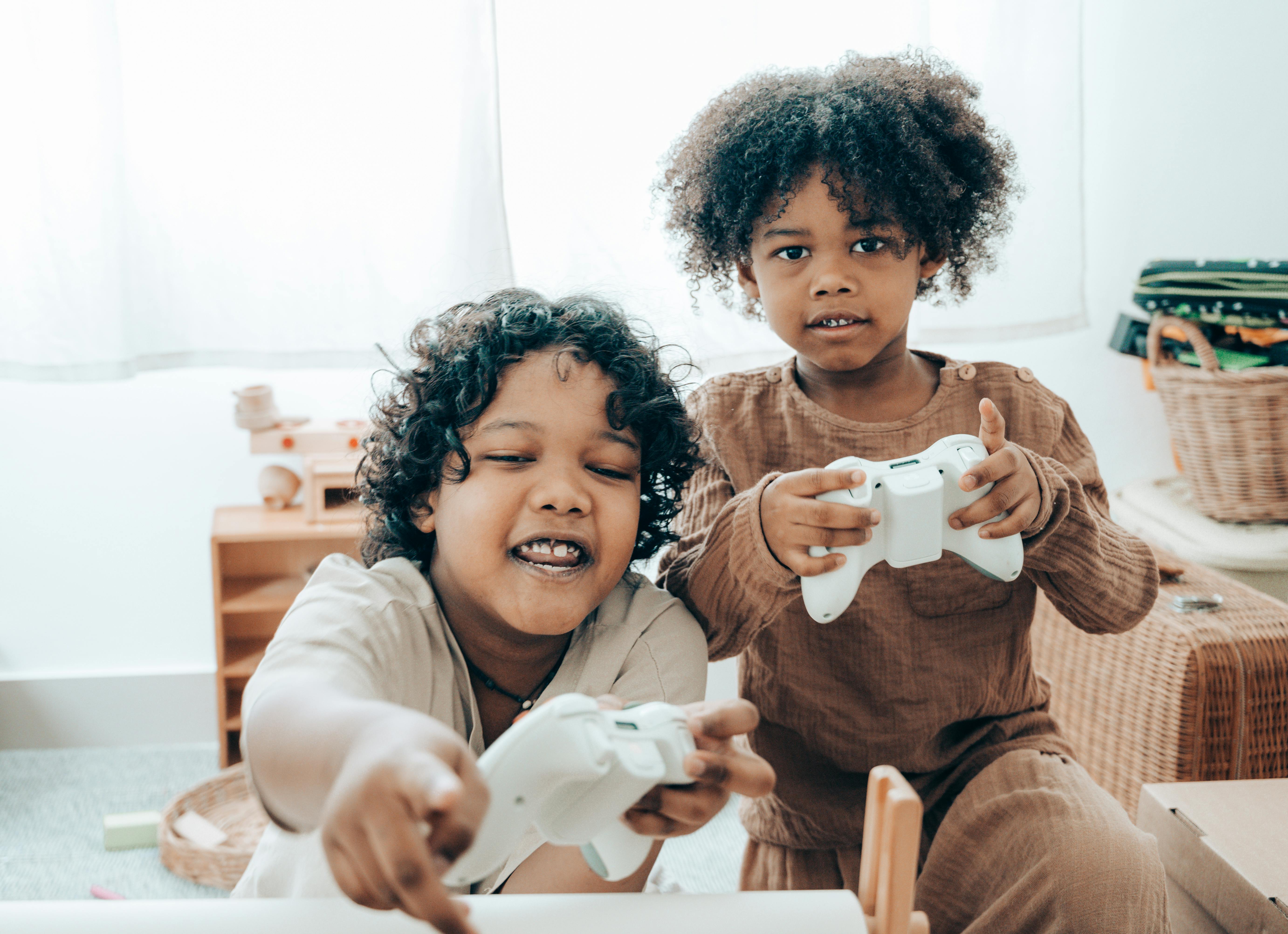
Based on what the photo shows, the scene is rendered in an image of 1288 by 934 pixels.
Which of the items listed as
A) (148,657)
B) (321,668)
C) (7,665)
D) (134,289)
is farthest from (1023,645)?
(7,665)

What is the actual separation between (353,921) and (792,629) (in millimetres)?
535

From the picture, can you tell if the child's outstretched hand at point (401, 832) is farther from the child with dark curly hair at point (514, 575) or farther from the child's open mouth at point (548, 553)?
the child's open mouth at point (548, 553)

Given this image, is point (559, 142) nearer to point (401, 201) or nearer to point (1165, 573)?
point (401, 201)

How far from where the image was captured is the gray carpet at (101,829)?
128 centimetres

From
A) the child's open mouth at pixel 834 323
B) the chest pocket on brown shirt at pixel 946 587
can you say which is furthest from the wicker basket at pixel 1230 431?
the child's open mouth at pixel 834 323

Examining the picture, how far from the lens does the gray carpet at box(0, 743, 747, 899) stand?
50.2 inches

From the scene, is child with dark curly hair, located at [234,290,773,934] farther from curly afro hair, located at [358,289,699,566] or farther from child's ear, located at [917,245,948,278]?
child's ear, located at [917,245,948,278]

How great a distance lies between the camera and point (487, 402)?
728mm

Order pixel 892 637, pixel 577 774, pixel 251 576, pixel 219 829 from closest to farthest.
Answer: pixel 577 774 < pixel 892 637 < pixel 219 829 < pixel 251 576

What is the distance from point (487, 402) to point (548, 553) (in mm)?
118

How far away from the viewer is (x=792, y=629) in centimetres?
91

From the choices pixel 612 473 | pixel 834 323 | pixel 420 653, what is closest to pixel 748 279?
pixel 834 323

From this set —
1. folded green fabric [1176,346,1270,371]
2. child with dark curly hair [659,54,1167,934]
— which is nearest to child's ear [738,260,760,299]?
child with dark curly hair [659,54,1167,934]

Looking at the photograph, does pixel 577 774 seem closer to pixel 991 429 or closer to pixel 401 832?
pixel 401 832
